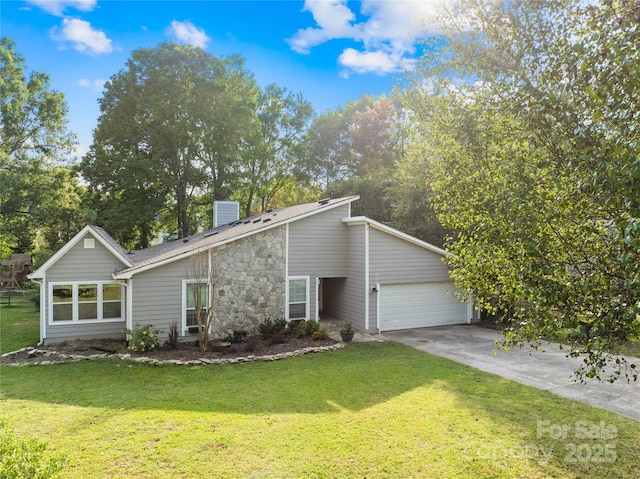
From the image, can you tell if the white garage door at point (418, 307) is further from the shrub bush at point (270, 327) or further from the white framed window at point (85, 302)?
the white framed window at point (85, 302)

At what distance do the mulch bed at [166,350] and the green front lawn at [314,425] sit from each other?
1405mm

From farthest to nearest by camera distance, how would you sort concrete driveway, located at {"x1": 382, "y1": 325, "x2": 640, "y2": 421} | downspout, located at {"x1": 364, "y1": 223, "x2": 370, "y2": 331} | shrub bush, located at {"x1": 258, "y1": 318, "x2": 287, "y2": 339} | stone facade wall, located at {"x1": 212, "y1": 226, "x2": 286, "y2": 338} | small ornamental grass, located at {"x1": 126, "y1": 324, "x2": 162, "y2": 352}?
downspout, located at {"x1": 364, "y1": 223, "x2": 370, "y2": 331} → stone facade wall, located at {"x1": 212, "y1": 226, "x2": 286, "y2": 338} → shrub bush, located at {"x1": 258, "y1": 318, "x2": 287, "y2": 339} → small ornamental grass, located at {"x1": 126, "y1": 324, "x2": 162, "y2": 352} → concrete driveway, located at {"x1": 382, "y1": 325, "x2": 640, "y2": 421}

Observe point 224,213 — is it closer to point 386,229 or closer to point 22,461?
point 386,229

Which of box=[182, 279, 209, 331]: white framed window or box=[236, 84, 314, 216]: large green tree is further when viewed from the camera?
box=[236, 84, 314, 216]: large green tree

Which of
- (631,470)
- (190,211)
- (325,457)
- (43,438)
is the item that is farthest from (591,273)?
(190,211)

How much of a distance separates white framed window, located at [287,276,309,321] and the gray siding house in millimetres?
39

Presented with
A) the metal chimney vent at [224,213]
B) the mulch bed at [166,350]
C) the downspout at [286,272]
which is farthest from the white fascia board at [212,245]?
the metal chimney vent at [224,213]

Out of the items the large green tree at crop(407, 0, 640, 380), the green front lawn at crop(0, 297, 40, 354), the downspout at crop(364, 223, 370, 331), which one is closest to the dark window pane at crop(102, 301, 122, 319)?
the green front lawn at crop(0, 297, 40, 354)

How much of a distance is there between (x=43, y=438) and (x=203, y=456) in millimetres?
2704

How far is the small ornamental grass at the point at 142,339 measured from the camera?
469 inches

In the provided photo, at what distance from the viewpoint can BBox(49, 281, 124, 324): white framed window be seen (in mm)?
12992

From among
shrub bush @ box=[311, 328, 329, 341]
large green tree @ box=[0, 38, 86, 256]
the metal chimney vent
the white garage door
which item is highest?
large green tree @ box=[0, 38, 86, 256]

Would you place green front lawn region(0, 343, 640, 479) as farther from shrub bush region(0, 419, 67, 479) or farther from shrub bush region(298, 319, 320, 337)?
shrub bush region(298, 319, 320, 337)

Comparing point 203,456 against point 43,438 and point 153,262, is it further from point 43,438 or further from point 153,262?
point 153,262
